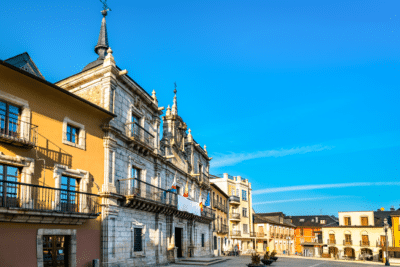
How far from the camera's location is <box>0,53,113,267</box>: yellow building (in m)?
13.0

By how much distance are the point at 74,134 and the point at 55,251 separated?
209 inches

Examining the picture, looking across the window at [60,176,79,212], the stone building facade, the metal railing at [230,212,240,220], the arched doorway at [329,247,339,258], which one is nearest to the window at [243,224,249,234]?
the metal railing at [230,212,240,220]

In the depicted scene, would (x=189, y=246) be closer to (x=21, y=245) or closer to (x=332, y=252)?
(x=21, y=245)

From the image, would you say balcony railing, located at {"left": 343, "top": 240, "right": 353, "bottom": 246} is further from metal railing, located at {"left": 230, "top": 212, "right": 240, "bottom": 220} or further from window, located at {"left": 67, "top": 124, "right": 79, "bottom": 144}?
window, located at {"left": 67, "top": 124, "right": 79, "bottom": 144}

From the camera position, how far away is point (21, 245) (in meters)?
13.0

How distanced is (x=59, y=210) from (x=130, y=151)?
23.0 ft

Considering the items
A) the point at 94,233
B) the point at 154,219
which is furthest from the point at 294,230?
the point at 94,233

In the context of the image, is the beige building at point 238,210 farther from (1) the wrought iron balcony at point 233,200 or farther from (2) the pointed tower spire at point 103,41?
(2) the pointed tower spire at point 103,41

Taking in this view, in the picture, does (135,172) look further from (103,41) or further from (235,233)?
(235,233)

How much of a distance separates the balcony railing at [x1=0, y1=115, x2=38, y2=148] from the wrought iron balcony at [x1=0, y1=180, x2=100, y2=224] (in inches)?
61.7

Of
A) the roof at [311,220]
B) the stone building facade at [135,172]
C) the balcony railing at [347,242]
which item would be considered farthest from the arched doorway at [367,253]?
the stone building facade at [135,172]

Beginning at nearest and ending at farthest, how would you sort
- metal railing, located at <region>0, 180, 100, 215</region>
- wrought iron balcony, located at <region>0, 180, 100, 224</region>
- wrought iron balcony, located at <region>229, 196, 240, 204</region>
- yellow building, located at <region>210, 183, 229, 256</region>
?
1. wrought iron balcony, located at <region>0, 180, 100, 224</region>
2. metal railing, located at <region>0, 180, 100, 215</region>
3. yellow building, located at <region>210, 183, 229, 256</region>
4. wrought iron balcony, located at <region>229, 196, 240, 204</region>

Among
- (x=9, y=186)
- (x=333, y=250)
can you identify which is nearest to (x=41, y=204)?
(x=9, y=186)

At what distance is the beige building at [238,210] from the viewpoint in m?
52.1
